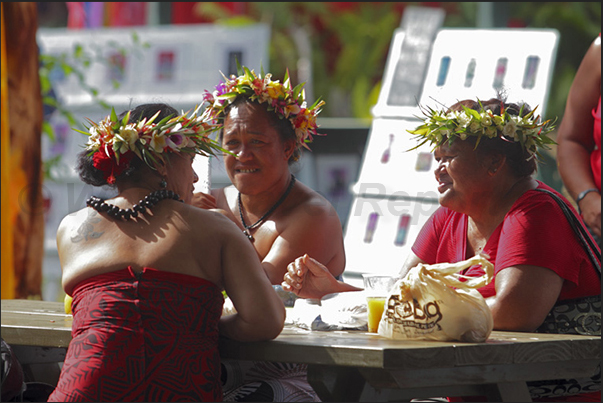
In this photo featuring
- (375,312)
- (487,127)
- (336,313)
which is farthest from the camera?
(487,127)

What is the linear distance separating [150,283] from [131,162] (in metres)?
0.44

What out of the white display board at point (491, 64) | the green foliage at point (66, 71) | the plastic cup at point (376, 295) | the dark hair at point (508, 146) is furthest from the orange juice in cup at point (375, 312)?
the green foliage at point (66, 71)

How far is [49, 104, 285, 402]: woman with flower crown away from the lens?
92.5 inches

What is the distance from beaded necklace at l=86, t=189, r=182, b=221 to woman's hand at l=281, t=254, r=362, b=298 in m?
0.70

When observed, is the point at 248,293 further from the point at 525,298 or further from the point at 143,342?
the point at 525,298

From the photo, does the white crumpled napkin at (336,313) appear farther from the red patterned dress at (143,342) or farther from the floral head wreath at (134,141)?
the floral head wreath at (134,141)

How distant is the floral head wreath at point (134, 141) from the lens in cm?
260

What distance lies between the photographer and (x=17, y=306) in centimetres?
387

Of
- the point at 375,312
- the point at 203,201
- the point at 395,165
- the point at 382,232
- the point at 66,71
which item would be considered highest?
the point at 375,312

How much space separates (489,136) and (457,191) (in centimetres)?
25

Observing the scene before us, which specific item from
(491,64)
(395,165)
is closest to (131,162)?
(395,165)

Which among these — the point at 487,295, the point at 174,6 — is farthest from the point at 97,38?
the point at 174,6

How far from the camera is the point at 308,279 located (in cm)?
313

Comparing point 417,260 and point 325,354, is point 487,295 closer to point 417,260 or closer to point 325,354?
point 417,260
